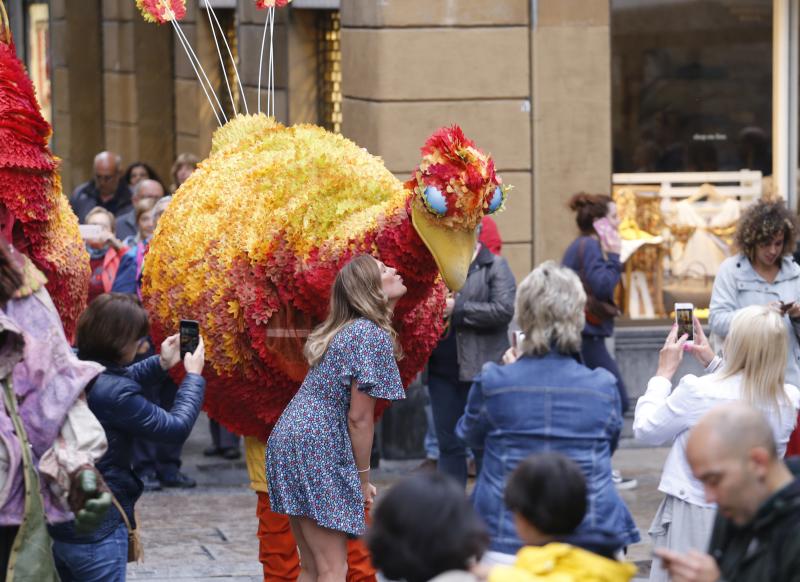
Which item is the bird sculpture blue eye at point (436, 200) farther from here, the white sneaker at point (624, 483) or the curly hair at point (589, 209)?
the white sneaker at point (624, 483)

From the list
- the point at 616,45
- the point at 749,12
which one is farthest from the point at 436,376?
the point at 749,12

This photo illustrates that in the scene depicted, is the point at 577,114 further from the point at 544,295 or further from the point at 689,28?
the point at 544,295

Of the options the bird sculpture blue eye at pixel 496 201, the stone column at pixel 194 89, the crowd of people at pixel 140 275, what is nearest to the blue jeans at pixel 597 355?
the crowd of people at pixel 140 275

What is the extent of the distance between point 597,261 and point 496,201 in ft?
12.0

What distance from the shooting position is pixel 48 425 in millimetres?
4887

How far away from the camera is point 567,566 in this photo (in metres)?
3.89

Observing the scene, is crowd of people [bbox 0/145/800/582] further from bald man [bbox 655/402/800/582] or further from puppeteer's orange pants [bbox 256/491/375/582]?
puppeteer's orange pants [bbox 256/491/375/582]

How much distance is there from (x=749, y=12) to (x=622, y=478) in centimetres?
338

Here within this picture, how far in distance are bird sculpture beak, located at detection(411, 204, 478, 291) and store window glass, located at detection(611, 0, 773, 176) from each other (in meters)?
5.22

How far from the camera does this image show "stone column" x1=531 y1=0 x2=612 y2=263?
10.5 meters

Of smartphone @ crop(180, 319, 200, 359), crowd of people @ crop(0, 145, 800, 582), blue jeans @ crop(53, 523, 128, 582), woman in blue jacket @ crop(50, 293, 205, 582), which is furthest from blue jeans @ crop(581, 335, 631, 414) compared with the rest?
blue jeans @ crop(53, 523, 128, 582)

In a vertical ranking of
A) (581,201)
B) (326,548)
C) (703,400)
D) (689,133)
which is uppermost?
(689,133)

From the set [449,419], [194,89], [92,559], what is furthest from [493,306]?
[194,89]

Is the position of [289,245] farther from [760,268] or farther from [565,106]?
[565,106]
